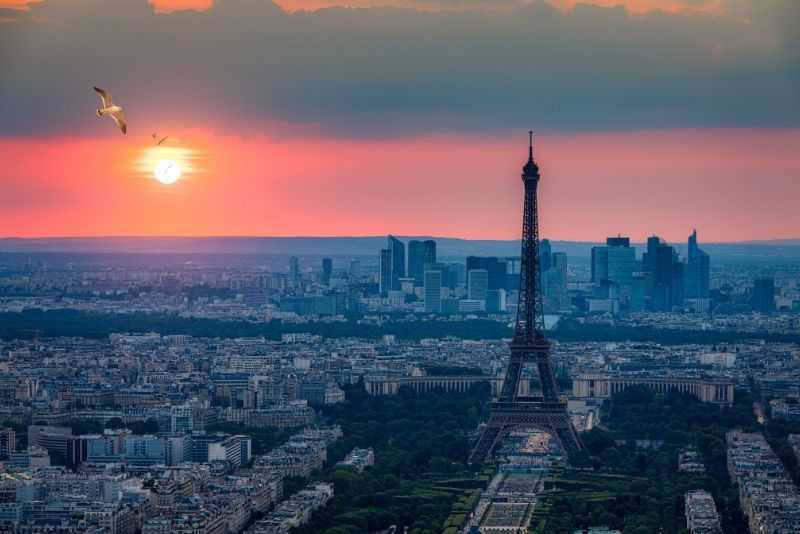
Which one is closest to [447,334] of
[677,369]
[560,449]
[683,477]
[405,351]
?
[405,351]

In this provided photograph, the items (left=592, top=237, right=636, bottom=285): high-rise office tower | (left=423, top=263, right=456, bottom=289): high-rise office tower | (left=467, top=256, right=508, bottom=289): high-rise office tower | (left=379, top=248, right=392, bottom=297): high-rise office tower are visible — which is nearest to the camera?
(left=467, top=256, right=508, bottom=289): high-rise office tower

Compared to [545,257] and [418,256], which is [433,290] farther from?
[418,256]

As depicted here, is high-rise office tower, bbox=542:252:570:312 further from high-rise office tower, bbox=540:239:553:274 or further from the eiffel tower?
the eiffel tower

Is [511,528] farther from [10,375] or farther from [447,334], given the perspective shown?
[447,334]

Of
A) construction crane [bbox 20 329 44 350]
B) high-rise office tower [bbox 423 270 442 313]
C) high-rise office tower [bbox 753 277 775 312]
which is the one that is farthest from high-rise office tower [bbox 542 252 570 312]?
construction crane [bbox 20 329 44 350]

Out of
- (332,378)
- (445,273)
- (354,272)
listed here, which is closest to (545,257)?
(445,273)
